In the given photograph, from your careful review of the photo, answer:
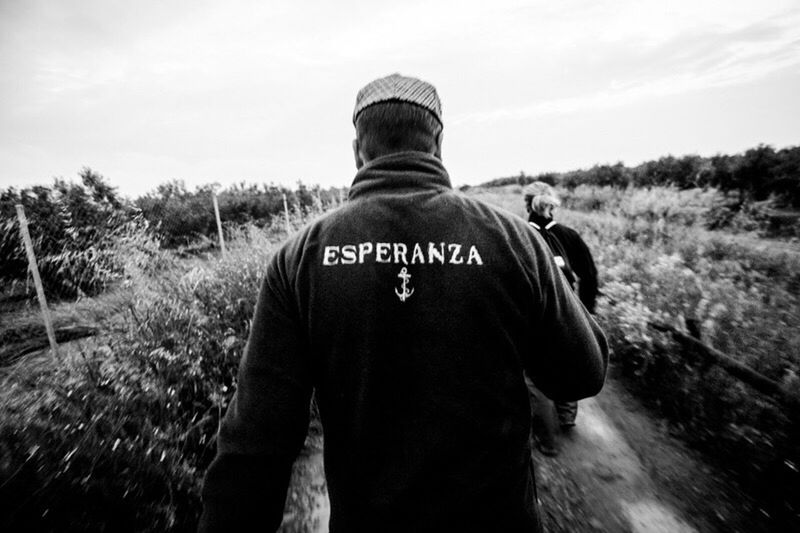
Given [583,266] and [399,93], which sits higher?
[399,93]

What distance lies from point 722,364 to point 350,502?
3.58m

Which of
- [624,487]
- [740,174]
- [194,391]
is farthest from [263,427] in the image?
[740,174]

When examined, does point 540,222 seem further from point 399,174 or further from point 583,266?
point 399,174

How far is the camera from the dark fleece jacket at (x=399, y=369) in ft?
3.13

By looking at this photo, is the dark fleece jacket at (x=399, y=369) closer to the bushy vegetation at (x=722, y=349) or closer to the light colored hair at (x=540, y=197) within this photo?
the light colored hair at (x=540, y=197)

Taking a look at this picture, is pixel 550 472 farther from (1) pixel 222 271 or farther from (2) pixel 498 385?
(1) pixel 222 271

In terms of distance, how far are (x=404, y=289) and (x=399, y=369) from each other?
8.8 inches

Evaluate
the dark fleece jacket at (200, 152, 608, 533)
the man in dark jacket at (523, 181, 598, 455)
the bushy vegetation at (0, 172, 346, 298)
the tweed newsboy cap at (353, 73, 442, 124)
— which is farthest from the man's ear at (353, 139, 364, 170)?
the bushy vegetation at (0, 172, 346, 298)

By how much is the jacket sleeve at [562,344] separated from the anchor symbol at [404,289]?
39 cm

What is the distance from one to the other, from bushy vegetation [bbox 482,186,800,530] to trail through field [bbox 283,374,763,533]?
0.81 feet

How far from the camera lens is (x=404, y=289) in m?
0.97

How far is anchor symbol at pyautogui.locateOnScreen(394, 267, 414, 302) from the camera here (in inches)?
38.2

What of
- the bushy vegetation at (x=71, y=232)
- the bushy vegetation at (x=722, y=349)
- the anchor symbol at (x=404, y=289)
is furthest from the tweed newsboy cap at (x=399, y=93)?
the bushy vegetation at (x=71, y=232)

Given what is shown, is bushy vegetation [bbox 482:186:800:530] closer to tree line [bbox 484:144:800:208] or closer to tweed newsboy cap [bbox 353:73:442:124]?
tweed newsboy cap [bbox 353:73:442:124]
